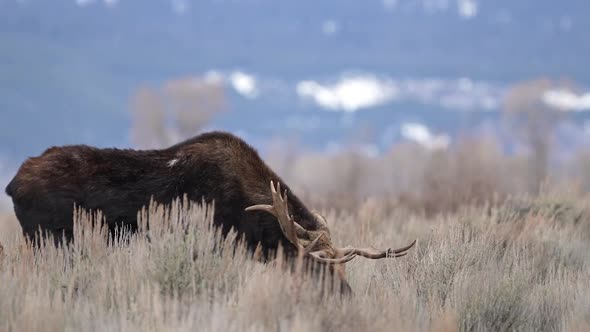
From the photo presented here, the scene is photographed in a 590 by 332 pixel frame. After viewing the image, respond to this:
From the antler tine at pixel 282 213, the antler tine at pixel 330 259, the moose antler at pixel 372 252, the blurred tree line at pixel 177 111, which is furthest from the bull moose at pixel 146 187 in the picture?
the blurred tree line at pixel 177 111

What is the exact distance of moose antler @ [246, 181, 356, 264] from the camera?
7965mm

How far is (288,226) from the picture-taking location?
26.8 ft

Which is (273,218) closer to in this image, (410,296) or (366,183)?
(410,296)

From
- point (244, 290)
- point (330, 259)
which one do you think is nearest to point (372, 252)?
point (330, 259)

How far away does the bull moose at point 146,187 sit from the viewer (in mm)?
8969

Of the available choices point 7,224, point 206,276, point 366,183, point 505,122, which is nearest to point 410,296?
point 206,276

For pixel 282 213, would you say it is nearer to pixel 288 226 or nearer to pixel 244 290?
pixel 288 226

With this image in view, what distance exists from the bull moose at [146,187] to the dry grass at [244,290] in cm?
38

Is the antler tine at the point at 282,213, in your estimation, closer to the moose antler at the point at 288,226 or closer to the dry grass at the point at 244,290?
the moose antler at the point at 288,226

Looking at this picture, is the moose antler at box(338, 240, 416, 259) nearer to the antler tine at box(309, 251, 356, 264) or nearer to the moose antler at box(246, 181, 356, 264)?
the moose antler at box(246, 181, 356, 264)

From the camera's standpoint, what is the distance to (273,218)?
8.81 m

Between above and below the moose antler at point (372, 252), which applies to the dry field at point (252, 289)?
below

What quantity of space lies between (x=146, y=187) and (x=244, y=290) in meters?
2.54

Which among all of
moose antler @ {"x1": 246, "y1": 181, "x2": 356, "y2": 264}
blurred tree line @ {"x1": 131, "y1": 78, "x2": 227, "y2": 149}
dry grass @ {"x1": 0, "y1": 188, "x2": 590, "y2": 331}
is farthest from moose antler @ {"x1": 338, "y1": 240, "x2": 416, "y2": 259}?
blurred tree line @ {"x1": 131, "y1": 78, "x2": 227, "y2": 149}
